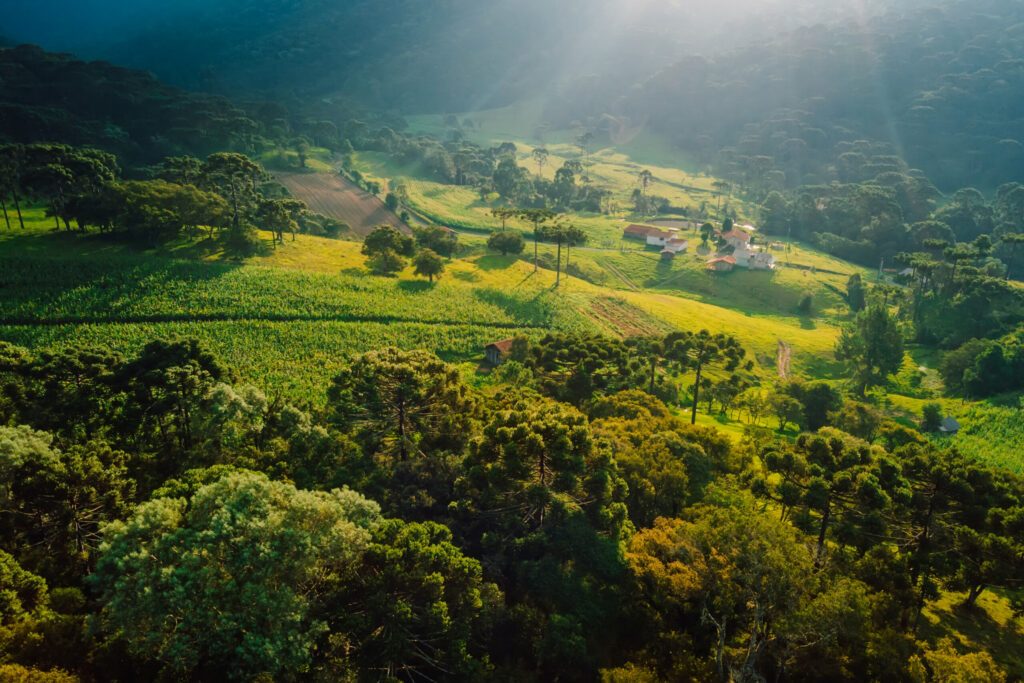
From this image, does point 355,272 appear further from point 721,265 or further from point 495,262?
point 721,265

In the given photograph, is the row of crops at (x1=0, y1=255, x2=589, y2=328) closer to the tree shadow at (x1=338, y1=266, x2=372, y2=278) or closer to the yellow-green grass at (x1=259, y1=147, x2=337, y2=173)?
the tree shadow at (x1=338, y1=266, x2=372, y2=278)

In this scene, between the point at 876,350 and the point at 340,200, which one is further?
the point at 340,200

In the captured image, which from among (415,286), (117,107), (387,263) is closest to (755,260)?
(415,286)

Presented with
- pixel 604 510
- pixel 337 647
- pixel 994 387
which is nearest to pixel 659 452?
pixel 604 510

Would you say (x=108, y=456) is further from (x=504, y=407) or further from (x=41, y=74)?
(x=41, y=74)

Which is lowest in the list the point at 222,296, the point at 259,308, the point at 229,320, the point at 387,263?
the point at 229,320

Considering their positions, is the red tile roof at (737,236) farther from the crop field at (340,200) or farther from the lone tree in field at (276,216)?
the lone tree in field at (276,216)

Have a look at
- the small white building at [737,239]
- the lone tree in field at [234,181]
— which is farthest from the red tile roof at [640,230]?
the lone tree in field at [234,181]
